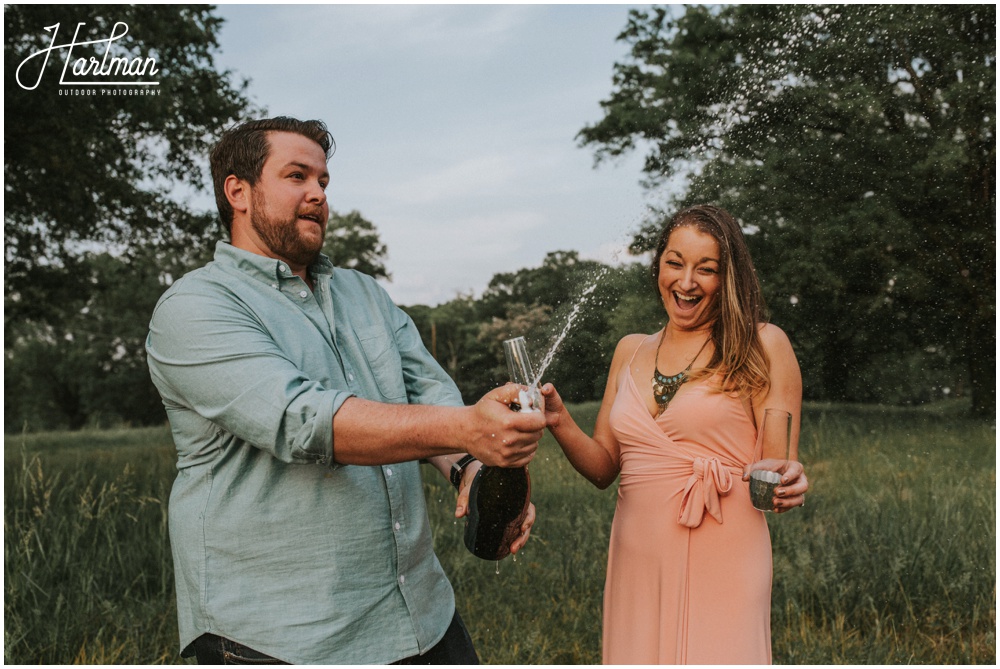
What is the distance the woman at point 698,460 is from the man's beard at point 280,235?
2.68 ft

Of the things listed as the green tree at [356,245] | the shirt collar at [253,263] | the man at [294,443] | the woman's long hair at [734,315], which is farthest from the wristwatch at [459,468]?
the green tree at [356,245]

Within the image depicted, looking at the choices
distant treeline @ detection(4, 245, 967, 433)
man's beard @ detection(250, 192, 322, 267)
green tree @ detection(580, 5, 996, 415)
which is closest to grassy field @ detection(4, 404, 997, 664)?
distant treeline @ detection(4, 245, 967, 433)

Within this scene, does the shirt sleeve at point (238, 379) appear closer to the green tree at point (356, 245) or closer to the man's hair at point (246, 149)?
the man's hair at point (246, 149)

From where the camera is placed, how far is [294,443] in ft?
5.50

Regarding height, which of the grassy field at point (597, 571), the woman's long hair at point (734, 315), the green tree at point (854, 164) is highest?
the green tree at point (854, 164)

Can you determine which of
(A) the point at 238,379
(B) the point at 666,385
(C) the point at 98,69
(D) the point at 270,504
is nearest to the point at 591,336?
(B) the point at 666,385

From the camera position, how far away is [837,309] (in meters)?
5.10

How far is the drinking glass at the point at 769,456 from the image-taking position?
2.15 meters

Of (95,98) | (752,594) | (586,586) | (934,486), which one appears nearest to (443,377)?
(752,594)

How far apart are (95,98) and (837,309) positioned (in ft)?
23.3

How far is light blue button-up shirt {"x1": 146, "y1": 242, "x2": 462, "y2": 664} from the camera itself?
1.77 metres

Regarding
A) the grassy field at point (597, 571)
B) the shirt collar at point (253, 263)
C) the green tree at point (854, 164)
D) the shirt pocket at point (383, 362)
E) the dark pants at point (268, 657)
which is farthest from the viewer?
the green tree at point (854, 164)

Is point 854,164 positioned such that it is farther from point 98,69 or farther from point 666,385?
point 98,69

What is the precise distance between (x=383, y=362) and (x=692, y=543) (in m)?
1.11
